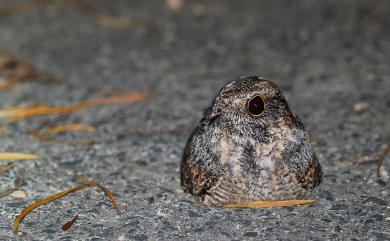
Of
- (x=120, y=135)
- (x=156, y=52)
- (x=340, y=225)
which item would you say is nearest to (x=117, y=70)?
(x=156, y=52)

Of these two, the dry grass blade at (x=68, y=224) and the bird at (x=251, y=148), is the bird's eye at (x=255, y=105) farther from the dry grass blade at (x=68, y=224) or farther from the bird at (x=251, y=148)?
the dry grass blade at (x=68, y=224)

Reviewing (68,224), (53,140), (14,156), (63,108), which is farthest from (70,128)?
(68,224)

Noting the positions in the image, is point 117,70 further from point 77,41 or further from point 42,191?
point 42,191

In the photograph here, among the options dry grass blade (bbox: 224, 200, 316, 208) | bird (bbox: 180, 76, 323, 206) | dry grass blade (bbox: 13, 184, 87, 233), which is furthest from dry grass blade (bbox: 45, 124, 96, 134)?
dry grass blade (bbox: 224, 200, 316, 208)

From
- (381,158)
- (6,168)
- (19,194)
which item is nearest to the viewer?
(19,194)

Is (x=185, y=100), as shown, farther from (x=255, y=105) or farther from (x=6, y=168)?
(x=255, y=105)

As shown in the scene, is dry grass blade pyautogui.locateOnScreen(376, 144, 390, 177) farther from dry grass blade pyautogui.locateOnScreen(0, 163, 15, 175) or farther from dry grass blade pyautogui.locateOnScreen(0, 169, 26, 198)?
dry grass blade pyautogui.locateOnScreen(0, 163, 15, 175)
